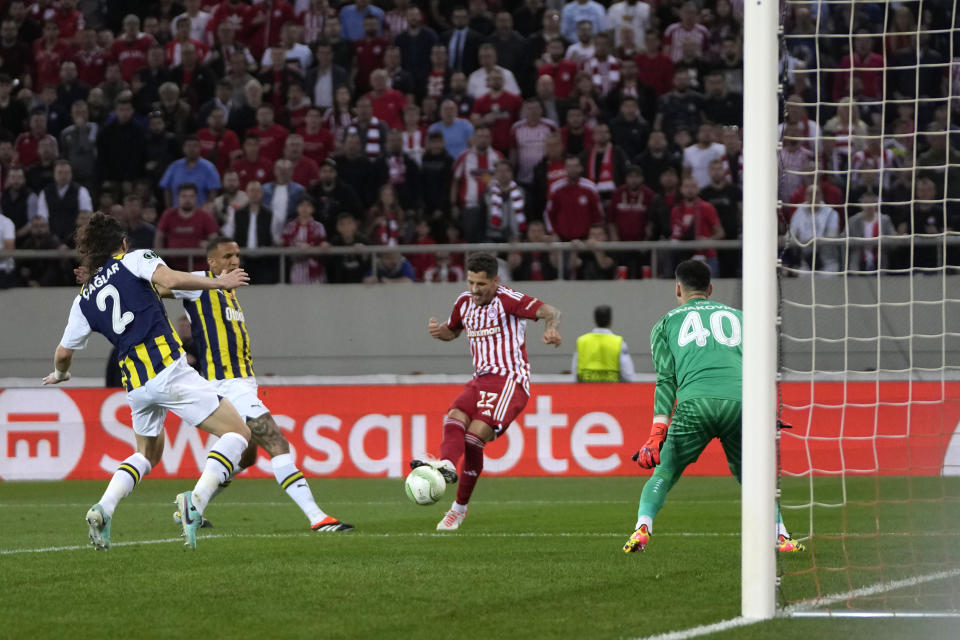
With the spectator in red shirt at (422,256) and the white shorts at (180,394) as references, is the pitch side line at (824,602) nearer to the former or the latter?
the white shorts at (180,394)

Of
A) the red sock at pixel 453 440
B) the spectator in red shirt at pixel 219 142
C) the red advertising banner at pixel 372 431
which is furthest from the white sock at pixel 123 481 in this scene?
the spectator in red shirt at pixel 219 142

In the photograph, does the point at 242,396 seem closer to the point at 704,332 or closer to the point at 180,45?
the point at 704,332

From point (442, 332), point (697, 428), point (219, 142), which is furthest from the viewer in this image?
point (219, 142)

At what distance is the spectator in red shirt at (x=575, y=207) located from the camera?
16141mm

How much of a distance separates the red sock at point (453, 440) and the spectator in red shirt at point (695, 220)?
6.25 meters

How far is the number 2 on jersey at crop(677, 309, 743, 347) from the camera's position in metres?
7.97

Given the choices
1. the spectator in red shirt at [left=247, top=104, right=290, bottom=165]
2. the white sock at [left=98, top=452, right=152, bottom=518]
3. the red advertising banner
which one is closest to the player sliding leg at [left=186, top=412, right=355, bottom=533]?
the white sock at [left=98, top=452, right=152, bottom=518]

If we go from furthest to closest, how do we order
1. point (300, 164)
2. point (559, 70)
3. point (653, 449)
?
point (559, 70)
point (300, 164)
point (653, 449)

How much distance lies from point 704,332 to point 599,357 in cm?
732

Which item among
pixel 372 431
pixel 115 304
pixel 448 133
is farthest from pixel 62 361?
pixel 448 133

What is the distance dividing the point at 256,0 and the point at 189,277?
12.0 meters

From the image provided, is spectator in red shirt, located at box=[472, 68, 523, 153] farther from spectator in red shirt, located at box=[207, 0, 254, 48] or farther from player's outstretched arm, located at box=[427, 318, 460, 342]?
player's outstretched arm, located at box=[427, 318, 460, 342]

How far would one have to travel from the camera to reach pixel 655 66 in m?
17.4

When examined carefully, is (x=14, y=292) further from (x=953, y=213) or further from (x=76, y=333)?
(x=953, y=213)
